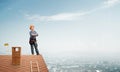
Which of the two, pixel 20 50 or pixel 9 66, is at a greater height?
pixel 20 50

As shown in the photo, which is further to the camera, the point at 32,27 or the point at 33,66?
the point at 32,27

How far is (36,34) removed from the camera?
2258 centimetres

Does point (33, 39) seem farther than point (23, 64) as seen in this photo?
Yes

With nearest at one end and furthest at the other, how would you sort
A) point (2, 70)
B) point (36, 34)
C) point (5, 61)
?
point (2, 70) → point (5, 61) → point (36, 34)

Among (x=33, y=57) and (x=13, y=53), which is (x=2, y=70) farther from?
(x=33, y=57)

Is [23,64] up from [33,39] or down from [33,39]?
down

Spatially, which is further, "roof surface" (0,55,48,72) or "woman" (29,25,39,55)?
"woman" (29,25,39,55)

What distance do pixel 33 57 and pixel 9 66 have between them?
281 cm

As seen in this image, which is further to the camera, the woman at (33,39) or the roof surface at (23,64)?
the woman at (33,39)

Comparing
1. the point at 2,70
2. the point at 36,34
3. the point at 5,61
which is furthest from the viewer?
the point at 36,34

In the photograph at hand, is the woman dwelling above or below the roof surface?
above

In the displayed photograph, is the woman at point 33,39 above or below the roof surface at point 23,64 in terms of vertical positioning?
above

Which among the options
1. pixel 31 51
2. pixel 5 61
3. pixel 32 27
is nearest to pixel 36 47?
pixel 31 51

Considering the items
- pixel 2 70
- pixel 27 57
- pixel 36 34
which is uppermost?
pixel 36 34
